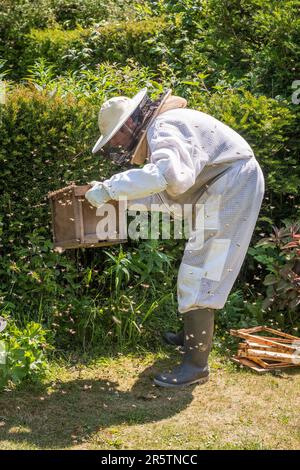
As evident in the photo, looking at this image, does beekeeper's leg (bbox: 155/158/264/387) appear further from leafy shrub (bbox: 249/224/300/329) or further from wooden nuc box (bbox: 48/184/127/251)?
leafy shrub (bbox: 249/224/300/329)

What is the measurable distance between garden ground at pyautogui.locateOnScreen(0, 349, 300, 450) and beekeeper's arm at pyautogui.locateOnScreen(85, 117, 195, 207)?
48.2 inches

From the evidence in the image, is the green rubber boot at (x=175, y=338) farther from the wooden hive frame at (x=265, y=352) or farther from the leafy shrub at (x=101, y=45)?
the leafy shrub at (x=101, y=45)

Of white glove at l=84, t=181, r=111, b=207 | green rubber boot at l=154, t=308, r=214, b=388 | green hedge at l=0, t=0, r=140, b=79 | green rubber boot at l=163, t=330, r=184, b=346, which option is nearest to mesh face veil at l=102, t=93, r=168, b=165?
white glove at l=84, t=181, r=111, b=207

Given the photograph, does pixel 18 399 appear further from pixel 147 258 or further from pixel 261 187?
pixel 261 187

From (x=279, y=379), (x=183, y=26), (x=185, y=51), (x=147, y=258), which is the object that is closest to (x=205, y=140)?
(x=147, y=258)

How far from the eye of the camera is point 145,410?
4.78m

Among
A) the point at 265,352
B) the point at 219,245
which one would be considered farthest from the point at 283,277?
the point at 219,245

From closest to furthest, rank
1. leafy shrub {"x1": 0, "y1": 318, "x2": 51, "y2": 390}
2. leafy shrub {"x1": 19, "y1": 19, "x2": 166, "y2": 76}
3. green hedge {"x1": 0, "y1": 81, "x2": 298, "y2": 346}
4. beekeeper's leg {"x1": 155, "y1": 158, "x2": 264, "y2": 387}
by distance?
1. leafy shrub {"x1": 0, "y1": 318, "x2": 51, "y2": 390}
2. beekeeper's leg {"x1": 155, "y1": 158, "x2": 264, "y2": 387}
3. green hedge {"x1": 0, "y1": 81, "x2": 298, "y2": 346}
4. leafy shrub {"x1": 19, "y1": 19, "x2": 166, "y2": 76}

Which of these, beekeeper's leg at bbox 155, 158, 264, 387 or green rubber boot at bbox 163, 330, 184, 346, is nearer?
beekeeper's leg at bbox 155, 158, 264, 387

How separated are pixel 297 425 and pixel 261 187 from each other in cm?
149

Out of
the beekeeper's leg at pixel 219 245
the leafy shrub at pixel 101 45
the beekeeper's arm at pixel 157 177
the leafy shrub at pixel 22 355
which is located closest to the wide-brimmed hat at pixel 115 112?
the beekeeper's arm at pixel 157 177

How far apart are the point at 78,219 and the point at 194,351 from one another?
1.14 m

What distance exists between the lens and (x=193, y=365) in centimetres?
520

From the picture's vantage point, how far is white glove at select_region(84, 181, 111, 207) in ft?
15.3
